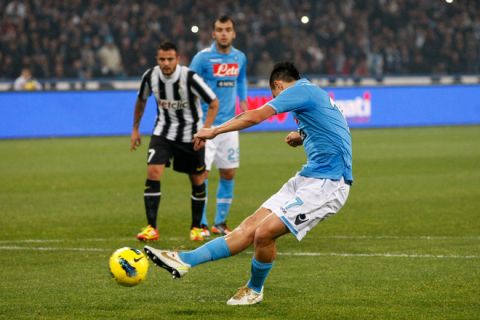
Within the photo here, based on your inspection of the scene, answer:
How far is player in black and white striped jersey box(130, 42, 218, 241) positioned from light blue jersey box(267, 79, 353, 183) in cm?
352

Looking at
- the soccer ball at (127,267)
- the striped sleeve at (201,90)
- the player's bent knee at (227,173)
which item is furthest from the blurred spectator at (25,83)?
the soccer ball at (127,267)

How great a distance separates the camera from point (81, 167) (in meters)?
18.3

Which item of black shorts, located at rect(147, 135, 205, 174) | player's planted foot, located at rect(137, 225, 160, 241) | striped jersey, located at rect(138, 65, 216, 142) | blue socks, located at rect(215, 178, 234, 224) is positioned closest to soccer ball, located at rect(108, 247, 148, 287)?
player's planted foot, located at rect(137, 225, 160, 241)

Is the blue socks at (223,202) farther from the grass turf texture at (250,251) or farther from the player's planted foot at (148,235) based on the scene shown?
the player's planted foot at (148,235)

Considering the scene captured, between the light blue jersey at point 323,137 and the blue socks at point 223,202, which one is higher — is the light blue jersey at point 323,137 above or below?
above

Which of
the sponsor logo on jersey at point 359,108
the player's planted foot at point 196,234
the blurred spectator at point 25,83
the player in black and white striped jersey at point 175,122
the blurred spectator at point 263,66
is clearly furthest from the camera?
the blurred spectator at point 263,66

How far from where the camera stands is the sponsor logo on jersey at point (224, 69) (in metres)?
11.3

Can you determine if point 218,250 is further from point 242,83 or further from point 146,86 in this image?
point 242,83

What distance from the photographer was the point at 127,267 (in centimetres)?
668

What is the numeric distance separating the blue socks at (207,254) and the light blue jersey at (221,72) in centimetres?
467

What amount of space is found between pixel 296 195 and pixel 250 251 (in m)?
2.80

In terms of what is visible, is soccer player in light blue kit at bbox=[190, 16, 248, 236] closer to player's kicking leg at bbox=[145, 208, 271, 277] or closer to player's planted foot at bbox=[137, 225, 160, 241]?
player's planted foot at bbox=[137, 225, 160, 241]

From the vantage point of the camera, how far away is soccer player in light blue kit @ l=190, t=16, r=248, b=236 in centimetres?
1109

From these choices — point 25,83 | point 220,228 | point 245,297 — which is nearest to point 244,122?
point 245,297
